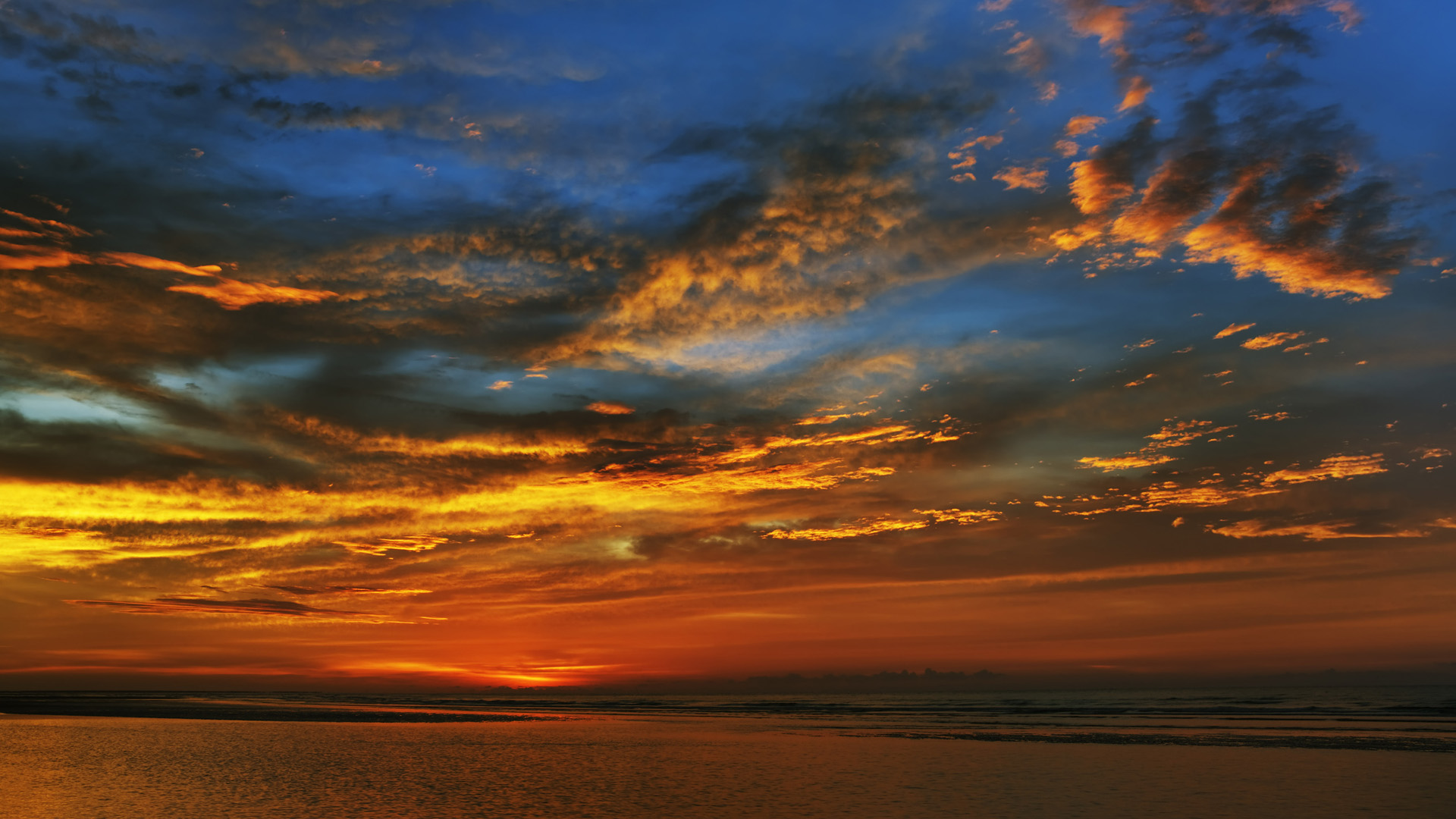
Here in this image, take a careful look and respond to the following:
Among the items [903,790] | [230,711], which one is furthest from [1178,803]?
[230,711]

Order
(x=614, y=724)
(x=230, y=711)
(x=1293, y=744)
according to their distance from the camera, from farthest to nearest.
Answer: (x=230, y=711) → (x=614, y=724) → (x=1293, y=744)

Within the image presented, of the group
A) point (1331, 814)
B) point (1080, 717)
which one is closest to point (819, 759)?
point (1331, 814)

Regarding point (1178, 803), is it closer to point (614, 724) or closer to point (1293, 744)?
point (1293, 744)

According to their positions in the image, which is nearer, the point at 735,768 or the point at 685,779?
the point at 685,779

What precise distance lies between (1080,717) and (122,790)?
204 ft

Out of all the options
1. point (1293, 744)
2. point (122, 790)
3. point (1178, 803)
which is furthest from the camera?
point (1293, 744)

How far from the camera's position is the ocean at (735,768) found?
21969mm

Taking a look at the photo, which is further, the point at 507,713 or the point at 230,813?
the point at 507,713

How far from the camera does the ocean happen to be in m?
22.0

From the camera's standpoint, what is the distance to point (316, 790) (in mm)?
24891

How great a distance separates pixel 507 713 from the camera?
7788 centimetres

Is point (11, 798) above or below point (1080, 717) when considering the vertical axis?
above

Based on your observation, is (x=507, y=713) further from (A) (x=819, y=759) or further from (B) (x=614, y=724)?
(A) (x=819, y=759)

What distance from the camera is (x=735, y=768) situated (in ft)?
102
